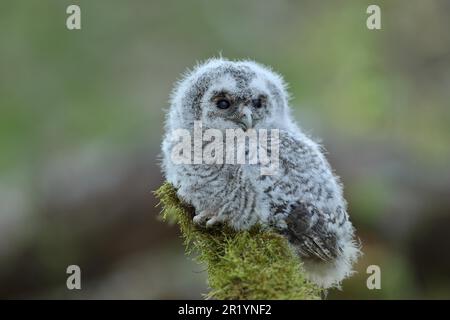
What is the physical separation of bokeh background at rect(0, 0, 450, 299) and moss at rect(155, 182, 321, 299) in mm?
3957

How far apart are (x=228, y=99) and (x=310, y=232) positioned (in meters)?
0.93

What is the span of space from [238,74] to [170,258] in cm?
465

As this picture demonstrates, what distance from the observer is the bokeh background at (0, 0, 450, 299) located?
25.4 ft

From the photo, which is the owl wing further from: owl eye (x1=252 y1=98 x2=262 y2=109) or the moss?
owl eye (x1=252 y1=98 x2=262 y2=109)

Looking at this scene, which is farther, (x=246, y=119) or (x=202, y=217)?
(x=246, y=119)

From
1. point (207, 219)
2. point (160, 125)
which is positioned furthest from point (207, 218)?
point (160, 125)

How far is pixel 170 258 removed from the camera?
7.99 metres

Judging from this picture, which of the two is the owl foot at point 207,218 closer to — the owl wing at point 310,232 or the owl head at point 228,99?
the owl wing at point 310,232

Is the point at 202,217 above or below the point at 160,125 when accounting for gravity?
below

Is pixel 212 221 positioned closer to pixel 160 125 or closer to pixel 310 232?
pixel 310 232

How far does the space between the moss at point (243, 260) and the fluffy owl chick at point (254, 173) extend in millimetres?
82

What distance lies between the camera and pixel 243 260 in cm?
301
